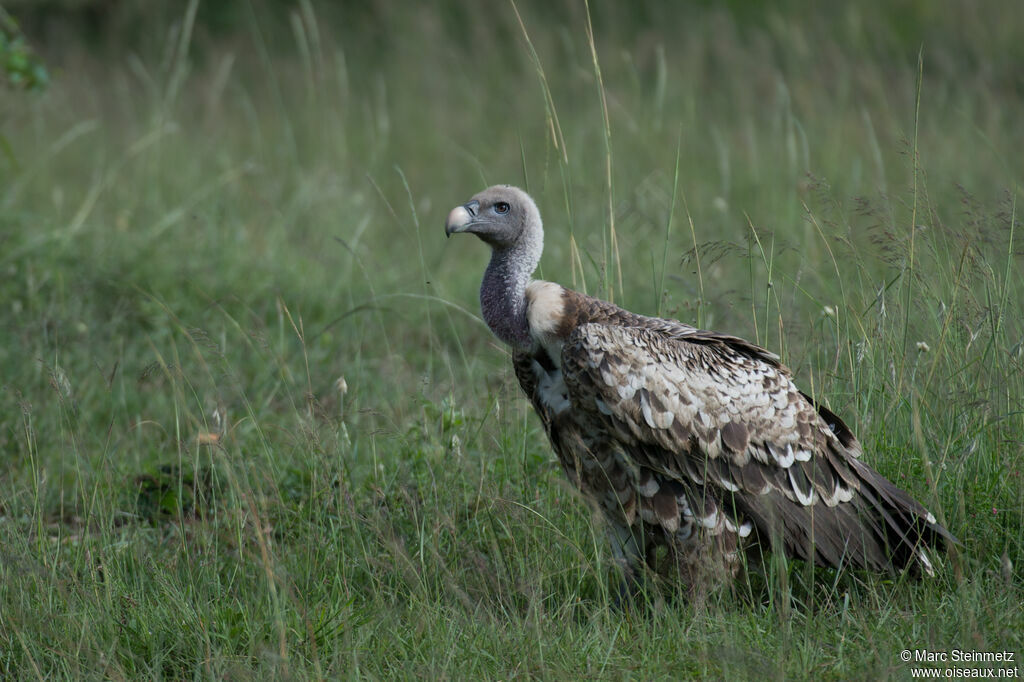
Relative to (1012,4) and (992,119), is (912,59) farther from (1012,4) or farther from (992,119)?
(992,119)

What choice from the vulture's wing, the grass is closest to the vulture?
the vulture's wing

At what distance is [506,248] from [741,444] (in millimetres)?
1026

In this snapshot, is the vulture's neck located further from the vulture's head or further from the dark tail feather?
the dark tail feather

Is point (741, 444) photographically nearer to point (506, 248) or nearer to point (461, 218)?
point (506, 248)

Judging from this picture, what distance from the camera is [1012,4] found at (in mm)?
10367

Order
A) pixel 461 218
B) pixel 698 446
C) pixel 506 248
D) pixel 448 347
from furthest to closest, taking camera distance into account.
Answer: pixel 448 347 → pixel 506 248 → pixel 461 218 → pixel 698 446

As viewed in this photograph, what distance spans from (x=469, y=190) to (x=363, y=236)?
1529mm

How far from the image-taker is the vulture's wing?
127 inches

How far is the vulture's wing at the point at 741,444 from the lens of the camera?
323 cm

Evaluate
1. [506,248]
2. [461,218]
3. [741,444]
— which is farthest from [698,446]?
[461,218]

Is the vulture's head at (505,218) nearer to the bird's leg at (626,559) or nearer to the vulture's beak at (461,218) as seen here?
the vulture's beak at (461,218)

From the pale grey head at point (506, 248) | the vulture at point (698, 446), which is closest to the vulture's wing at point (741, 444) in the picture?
the vulture at point (698, 446)

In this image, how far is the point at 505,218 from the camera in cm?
356

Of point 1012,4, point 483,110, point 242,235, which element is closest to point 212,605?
point 242,235
